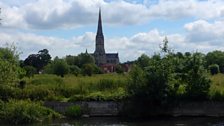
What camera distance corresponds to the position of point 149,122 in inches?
1647

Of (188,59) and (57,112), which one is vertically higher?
(188,59)

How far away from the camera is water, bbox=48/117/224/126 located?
132 ft

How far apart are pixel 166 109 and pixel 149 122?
20.0ft

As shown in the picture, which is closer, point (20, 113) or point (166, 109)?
point (20, 113)

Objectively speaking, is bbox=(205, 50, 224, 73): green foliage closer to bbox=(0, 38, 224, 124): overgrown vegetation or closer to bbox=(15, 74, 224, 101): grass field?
bbox=(15, 74, 224, 101): grass field

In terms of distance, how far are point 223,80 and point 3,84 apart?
84.3 ft

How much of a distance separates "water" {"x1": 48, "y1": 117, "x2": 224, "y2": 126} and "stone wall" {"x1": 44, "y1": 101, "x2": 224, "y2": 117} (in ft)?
8.95

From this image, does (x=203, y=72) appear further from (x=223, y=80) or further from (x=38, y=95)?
(x=38, y=95)

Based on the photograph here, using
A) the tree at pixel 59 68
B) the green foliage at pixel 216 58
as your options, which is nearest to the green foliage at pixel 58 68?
the tree at pixel 59 68

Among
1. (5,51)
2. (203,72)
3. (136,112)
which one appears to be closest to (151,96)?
(136,112)

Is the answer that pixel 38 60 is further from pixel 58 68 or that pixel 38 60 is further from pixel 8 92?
pixel 8 92

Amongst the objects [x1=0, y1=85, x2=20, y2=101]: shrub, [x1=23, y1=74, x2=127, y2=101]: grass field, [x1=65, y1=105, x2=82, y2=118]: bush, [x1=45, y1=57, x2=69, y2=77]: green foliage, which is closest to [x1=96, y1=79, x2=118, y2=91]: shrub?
[x1=23, y1=74, x2=127, y2=101]: grass field

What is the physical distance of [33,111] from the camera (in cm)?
4281

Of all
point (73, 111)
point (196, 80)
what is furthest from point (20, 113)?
point (196, 80)
